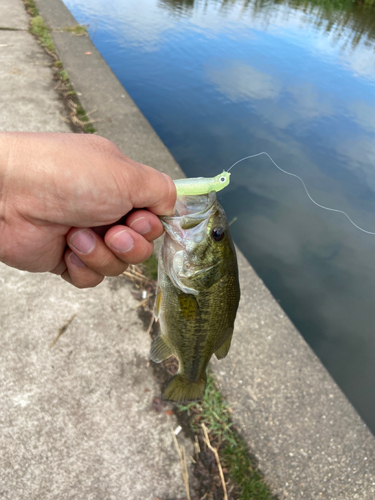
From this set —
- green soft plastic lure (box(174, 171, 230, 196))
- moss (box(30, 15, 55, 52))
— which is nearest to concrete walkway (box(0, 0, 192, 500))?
green soft plastic lure (box(174, 171, 230, 196))

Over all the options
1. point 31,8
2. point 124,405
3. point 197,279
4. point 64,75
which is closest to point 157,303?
point 197,279

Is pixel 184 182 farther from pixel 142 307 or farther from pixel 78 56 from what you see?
pixel 78 56

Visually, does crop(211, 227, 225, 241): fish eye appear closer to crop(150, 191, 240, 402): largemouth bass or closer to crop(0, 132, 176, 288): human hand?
crop(150, 191, 240, 402): largemouth bass

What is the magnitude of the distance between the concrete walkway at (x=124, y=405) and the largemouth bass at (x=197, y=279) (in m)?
0.96

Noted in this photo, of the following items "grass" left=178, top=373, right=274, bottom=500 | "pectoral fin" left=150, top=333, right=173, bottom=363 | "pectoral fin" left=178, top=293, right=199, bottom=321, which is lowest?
"grass" left=178, top=373, right=274, bottom=500

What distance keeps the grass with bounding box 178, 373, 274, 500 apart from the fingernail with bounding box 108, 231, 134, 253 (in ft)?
4.96

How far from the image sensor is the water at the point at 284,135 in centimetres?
441

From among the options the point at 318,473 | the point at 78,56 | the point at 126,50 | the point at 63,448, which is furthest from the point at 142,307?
the point at 126,50

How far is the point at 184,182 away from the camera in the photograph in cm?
175

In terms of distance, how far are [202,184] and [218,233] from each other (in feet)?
0.92

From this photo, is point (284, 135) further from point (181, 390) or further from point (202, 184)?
point (181, 390)

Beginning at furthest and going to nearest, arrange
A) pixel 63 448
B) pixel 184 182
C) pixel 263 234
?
pixel 263 234
pixel 63 448
pixel 184 182

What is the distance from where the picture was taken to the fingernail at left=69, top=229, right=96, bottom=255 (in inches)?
72.3

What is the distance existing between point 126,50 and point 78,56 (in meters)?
2.82
